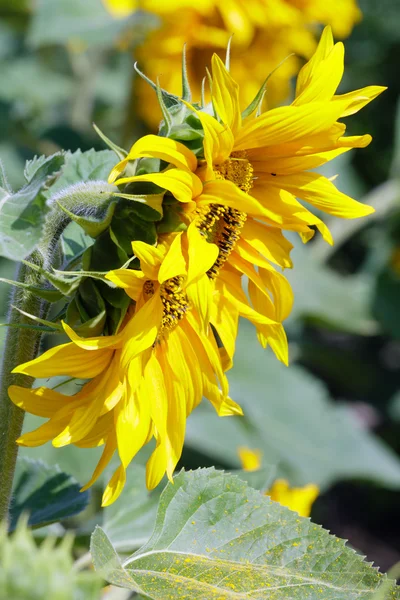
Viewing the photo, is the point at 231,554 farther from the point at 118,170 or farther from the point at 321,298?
the point at 321,298

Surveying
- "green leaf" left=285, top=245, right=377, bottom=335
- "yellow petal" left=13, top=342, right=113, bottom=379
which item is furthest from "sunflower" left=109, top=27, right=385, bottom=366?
"green leaf" left=285, top=245, right=377, bottom=335

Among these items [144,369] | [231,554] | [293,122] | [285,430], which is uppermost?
[293,122]

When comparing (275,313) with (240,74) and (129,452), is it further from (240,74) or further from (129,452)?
(240,74)

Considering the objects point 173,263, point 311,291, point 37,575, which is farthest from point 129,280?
point 311,291

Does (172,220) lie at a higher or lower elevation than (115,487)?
higher

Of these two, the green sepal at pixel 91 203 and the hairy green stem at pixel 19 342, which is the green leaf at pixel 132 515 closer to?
the hairy green stem at pixel 19 342

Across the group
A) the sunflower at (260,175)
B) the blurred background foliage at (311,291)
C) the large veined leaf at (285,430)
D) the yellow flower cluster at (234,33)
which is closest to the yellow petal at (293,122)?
the sunflower at (260,175)

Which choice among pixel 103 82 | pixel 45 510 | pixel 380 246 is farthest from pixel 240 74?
pixel 45 510
